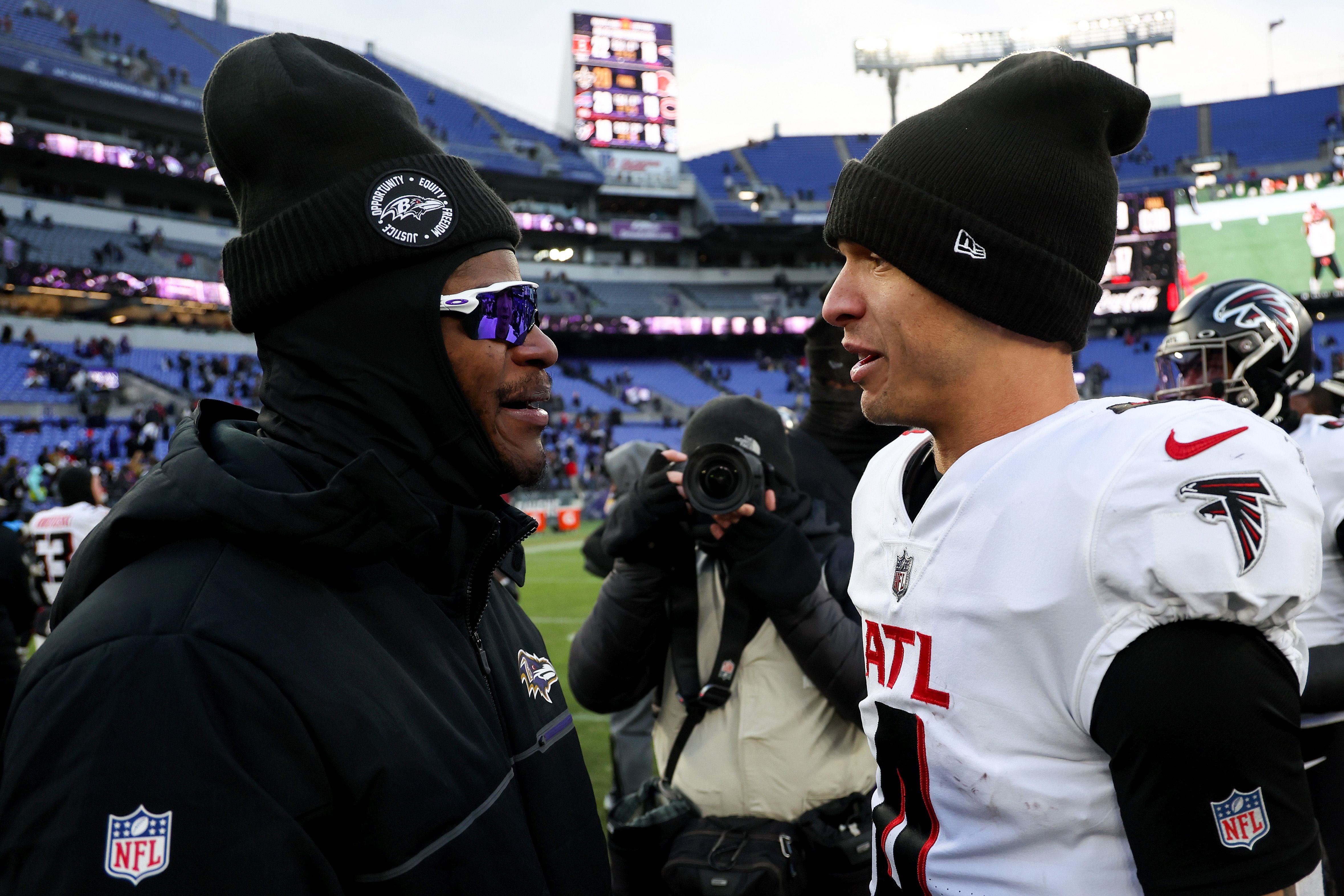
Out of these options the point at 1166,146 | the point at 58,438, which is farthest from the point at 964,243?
the point at 1166,146

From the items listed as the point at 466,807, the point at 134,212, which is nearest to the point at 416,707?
the point at 466,807

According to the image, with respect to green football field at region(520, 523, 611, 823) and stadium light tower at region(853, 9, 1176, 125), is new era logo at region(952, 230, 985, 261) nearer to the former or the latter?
green football field at region(520, 523, 611, 823)

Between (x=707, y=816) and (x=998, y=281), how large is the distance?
1.73m

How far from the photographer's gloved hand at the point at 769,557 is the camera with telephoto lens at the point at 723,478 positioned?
41 mm

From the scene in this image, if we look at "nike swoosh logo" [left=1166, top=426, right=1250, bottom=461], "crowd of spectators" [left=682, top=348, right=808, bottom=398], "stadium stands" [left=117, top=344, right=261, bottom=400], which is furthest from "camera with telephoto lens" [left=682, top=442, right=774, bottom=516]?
"crowd of spectators" [left=682, top=348, right=808, bottom=398]

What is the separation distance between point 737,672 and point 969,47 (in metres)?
45.5

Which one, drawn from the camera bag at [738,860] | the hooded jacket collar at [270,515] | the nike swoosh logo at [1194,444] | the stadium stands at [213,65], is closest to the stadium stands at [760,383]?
the stadium stands at [213,65]

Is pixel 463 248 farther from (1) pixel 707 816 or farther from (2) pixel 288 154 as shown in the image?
(1) pixel 707 816

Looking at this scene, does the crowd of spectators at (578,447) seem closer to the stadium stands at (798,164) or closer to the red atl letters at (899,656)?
the stadium stands at (798,164)

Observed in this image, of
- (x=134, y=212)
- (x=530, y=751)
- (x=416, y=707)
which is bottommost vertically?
(x=530, y=751)

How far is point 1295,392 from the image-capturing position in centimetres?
341

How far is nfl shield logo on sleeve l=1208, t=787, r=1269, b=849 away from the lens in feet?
3.57

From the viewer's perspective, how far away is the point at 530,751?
154 cm

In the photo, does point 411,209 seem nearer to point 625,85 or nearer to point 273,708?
point 273,708
